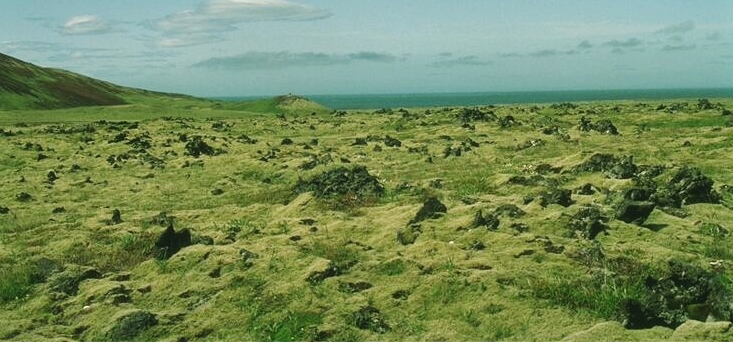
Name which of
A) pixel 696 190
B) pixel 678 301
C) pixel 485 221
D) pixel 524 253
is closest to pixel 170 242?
pixel 485 221

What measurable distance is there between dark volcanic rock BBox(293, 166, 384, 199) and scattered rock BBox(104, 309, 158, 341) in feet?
42.8

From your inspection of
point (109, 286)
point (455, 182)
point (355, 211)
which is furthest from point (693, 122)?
point (109, 286)

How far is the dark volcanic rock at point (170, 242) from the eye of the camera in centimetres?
1827

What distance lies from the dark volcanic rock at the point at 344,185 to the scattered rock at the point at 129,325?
42.8 ft

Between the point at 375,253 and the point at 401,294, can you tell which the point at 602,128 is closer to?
the point at 375,253

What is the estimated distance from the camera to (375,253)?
17859 mm

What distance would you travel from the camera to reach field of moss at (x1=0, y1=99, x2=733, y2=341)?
1309cm

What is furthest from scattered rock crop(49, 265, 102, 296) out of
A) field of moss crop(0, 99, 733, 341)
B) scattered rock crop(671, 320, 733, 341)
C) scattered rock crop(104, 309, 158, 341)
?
scattered rock crop(671, 320, 733, 341)

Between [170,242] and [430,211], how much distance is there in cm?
826

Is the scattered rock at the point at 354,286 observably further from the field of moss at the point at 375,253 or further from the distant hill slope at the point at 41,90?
the distant hill slope at the point at 41,90

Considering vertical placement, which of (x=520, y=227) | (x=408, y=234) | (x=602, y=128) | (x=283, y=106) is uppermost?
(x=283, y=106)

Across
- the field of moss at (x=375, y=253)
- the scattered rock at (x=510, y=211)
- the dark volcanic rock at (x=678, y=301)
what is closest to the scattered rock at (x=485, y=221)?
the field of moss at (x=375, y=253)

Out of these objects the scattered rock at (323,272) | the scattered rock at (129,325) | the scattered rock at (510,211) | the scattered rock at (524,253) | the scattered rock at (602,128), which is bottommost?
the scattered rock at (129,325)

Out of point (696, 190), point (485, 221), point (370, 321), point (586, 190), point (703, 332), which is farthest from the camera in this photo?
point (586, 190)
